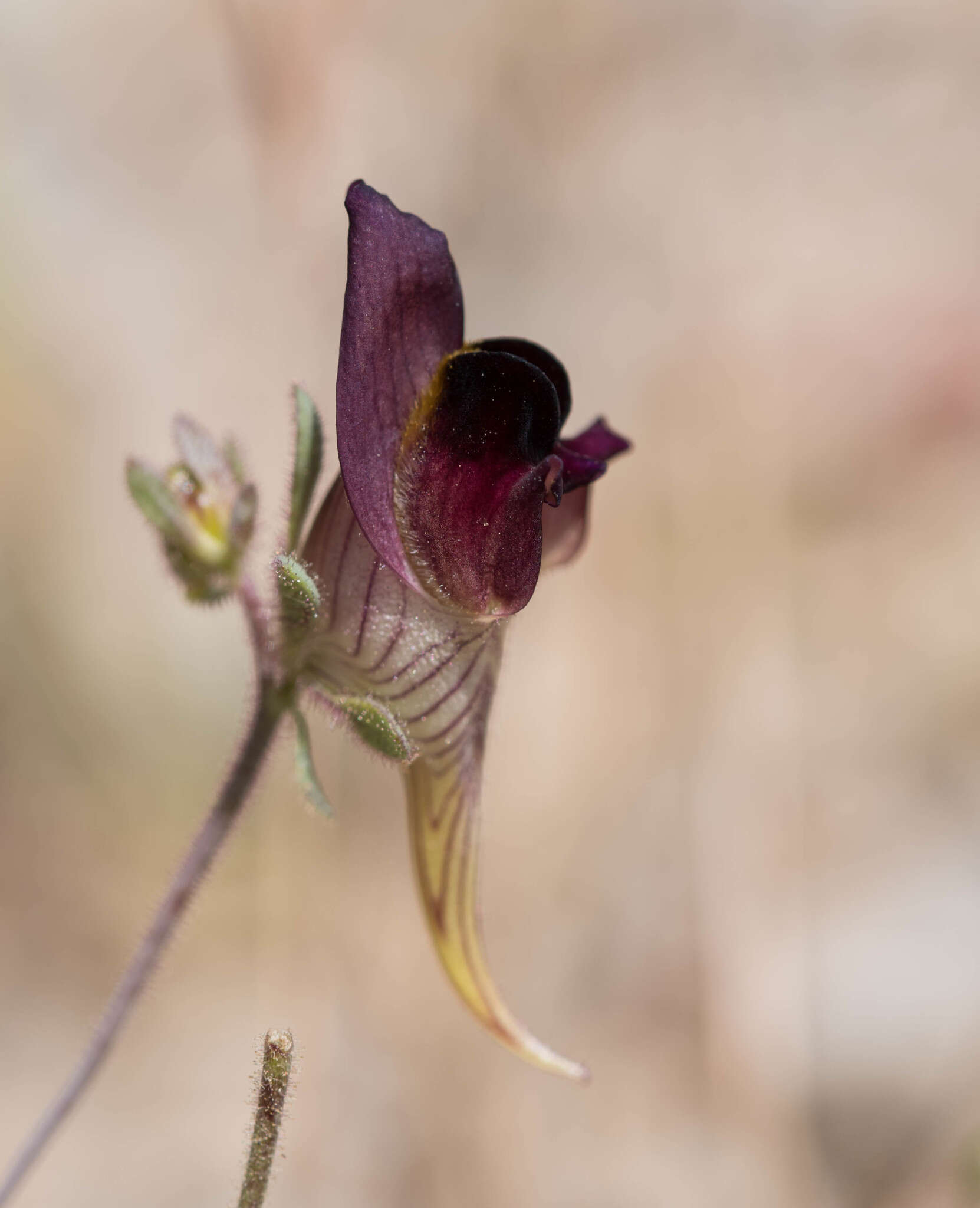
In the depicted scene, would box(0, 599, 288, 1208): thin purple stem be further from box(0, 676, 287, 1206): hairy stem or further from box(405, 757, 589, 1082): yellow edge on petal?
box(405, 757, 589, 1082): yellow edge on petal

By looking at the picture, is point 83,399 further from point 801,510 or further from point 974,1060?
point 974,1060

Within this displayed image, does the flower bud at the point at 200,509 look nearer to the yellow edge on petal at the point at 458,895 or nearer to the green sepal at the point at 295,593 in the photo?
the green sepal at the point at 295,593

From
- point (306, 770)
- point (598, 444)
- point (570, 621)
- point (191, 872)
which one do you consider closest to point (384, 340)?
point (598, 444)

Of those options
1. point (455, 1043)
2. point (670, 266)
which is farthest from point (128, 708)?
point (670, 266)

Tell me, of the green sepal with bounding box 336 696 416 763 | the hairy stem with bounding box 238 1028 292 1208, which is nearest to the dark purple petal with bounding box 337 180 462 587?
the green sepal with bounding box 336 696 416 763

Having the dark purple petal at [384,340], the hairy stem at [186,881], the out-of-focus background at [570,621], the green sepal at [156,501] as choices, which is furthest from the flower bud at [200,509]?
the out-of-focus background at [570,621]

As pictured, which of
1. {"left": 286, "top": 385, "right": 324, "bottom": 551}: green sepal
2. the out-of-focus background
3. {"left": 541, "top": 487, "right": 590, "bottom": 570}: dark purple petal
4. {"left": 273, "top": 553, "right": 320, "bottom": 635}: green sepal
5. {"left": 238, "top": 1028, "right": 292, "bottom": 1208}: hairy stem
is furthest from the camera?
the out-of-focus background
